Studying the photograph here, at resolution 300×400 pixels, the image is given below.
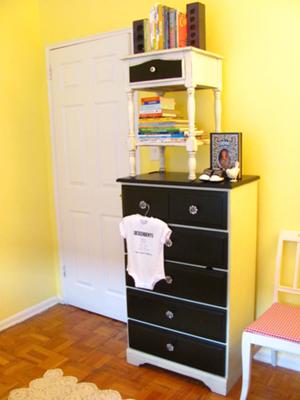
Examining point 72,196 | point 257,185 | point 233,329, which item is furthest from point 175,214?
point 72,196

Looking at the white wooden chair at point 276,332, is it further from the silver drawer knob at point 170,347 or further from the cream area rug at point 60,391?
the cream area rug at point 60,391

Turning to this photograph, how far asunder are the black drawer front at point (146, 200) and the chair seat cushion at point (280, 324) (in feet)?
2.39

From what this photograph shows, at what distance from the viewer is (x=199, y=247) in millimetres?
2139

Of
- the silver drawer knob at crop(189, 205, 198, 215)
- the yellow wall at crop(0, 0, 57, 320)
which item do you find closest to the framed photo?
the silver drawer knob at crop(189, 205, 198, 215)

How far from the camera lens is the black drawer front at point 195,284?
2111 millimetres

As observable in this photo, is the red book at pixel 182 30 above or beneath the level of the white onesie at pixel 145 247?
above

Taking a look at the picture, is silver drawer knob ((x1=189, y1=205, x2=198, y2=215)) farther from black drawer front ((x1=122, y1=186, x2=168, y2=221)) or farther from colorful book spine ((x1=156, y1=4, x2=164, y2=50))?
colorful book spine ((x1=156, y1=4, x2=164, y2=50))

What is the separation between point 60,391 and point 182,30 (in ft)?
6.87

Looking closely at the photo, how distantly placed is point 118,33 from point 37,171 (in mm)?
1243

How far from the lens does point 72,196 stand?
323 centimetres

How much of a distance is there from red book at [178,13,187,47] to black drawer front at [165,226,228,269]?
1.00 metres

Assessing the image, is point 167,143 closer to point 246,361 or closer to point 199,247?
point 199,247

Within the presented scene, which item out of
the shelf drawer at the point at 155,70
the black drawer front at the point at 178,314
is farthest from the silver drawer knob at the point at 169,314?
the shelf drawer at the point at 155,70

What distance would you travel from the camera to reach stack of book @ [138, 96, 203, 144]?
2.26 meters
